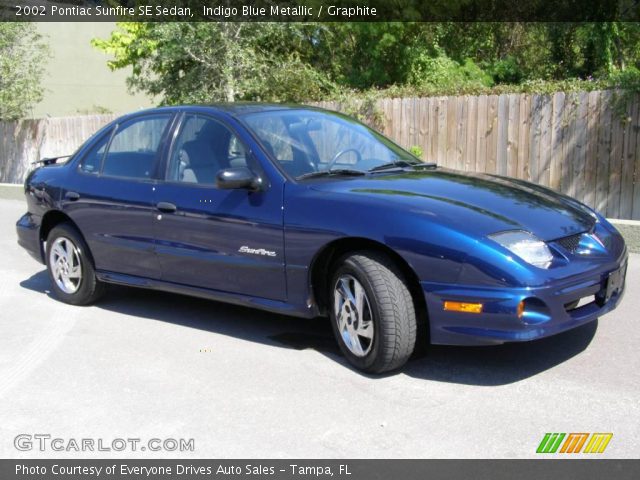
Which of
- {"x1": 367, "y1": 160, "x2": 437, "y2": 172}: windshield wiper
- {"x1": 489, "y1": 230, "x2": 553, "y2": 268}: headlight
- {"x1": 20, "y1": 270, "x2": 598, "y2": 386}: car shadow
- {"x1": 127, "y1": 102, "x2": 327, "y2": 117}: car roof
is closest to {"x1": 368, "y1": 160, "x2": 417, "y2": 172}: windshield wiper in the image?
{"x1": 367, "y1": 160, "x2": 437, "y2": 172}: windshield wiper

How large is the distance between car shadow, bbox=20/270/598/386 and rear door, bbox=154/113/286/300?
0.57m

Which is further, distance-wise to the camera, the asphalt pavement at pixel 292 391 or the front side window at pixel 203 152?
the front side window at pixel 203 152

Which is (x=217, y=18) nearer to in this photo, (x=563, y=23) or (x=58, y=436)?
(x=563, y=23)

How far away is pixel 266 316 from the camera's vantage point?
6.28 metres

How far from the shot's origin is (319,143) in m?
5.63

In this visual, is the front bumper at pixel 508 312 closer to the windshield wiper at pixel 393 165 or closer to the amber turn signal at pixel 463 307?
the amber turn signal at pixel 463 307

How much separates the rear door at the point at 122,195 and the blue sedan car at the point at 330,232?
0.05ft

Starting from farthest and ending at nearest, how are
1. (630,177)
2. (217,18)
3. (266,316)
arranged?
(217,18), (630,177), (266,316)

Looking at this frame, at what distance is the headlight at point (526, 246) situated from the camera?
13.9 feet

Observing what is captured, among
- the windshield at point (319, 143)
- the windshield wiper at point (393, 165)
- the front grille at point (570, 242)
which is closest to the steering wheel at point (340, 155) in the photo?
the windshield at point (319, 143)

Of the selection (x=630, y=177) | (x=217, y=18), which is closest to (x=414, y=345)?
(x=630, y=177)

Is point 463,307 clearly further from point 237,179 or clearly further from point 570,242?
point 237,179

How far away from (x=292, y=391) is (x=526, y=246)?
5.27 feet
